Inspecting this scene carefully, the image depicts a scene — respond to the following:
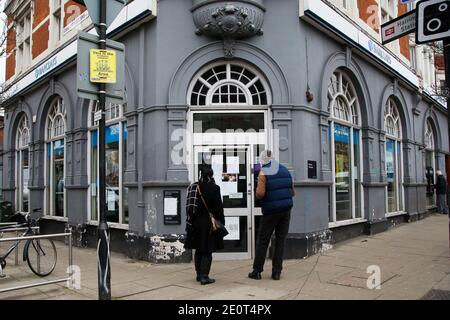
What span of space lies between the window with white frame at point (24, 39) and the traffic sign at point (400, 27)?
14164 mm

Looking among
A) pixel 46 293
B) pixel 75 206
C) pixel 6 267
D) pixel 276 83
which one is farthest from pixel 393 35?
pixel 75 206

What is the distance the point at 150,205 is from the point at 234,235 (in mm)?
1787

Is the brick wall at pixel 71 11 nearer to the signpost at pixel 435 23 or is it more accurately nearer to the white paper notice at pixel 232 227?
the white paper notice at pixel 232 227

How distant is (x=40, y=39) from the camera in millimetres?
14984

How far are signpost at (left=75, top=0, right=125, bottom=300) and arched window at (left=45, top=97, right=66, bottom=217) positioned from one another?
800cm

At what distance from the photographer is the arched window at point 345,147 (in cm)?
1028

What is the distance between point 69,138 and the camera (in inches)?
478

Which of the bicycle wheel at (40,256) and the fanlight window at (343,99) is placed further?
the fanlight window at (343,99)

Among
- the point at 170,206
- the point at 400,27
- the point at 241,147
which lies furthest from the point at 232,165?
→ the point at 400,27

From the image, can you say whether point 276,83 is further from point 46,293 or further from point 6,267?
point 6,267

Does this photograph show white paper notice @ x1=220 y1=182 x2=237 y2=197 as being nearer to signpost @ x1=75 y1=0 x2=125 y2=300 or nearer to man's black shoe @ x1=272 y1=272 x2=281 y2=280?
man's black shoe @ x1=272 y1=272 x2=281 y2=280

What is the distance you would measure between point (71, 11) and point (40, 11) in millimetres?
3065

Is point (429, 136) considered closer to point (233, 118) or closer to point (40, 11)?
point (233, 118)

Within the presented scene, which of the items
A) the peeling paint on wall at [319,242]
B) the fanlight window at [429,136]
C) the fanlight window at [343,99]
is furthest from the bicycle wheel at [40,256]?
the fanlight window at [429,136]
